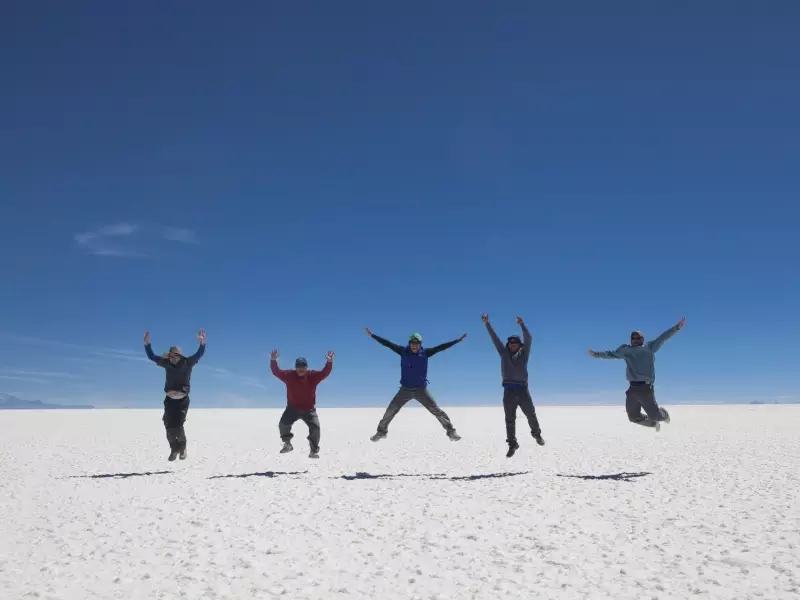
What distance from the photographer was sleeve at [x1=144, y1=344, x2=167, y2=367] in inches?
564

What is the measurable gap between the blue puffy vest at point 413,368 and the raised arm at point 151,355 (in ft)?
19.4

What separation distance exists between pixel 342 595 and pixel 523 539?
263 centimetres

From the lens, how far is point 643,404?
13781 millimetres

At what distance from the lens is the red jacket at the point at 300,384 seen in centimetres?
1405

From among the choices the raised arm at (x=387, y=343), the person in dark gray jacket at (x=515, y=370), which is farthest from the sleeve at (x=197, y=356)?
the person in dark gray jacket at (x=515, y=370)

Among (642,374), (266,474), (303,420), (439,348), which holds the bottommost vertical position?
(266,474)

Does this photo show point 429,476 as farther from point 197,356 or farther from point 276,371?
point 197,356

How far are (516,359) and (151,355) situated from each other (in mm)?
8935

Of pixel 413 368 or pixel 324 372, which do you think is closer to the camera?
pixel 413 368

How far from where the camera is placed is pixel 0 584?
5938 mm

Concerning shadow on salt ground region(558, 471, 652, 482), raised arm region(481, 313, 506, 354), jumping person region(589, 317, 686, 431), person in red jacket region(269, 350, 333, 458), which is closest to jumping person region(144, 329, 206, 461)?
person in red jacket region(269, 350, 333, 458)

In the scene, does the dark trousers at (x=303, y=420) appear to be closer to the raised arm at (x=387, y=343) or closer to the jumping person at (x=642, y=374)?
the raised arm at (x=387, y=343)

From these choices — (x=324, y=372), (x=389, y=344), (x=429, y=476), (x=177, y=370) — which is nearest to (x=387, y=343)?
(x=389, y=344)

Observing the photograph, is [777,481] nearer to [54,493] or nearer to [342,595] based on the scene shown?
[342,595]
